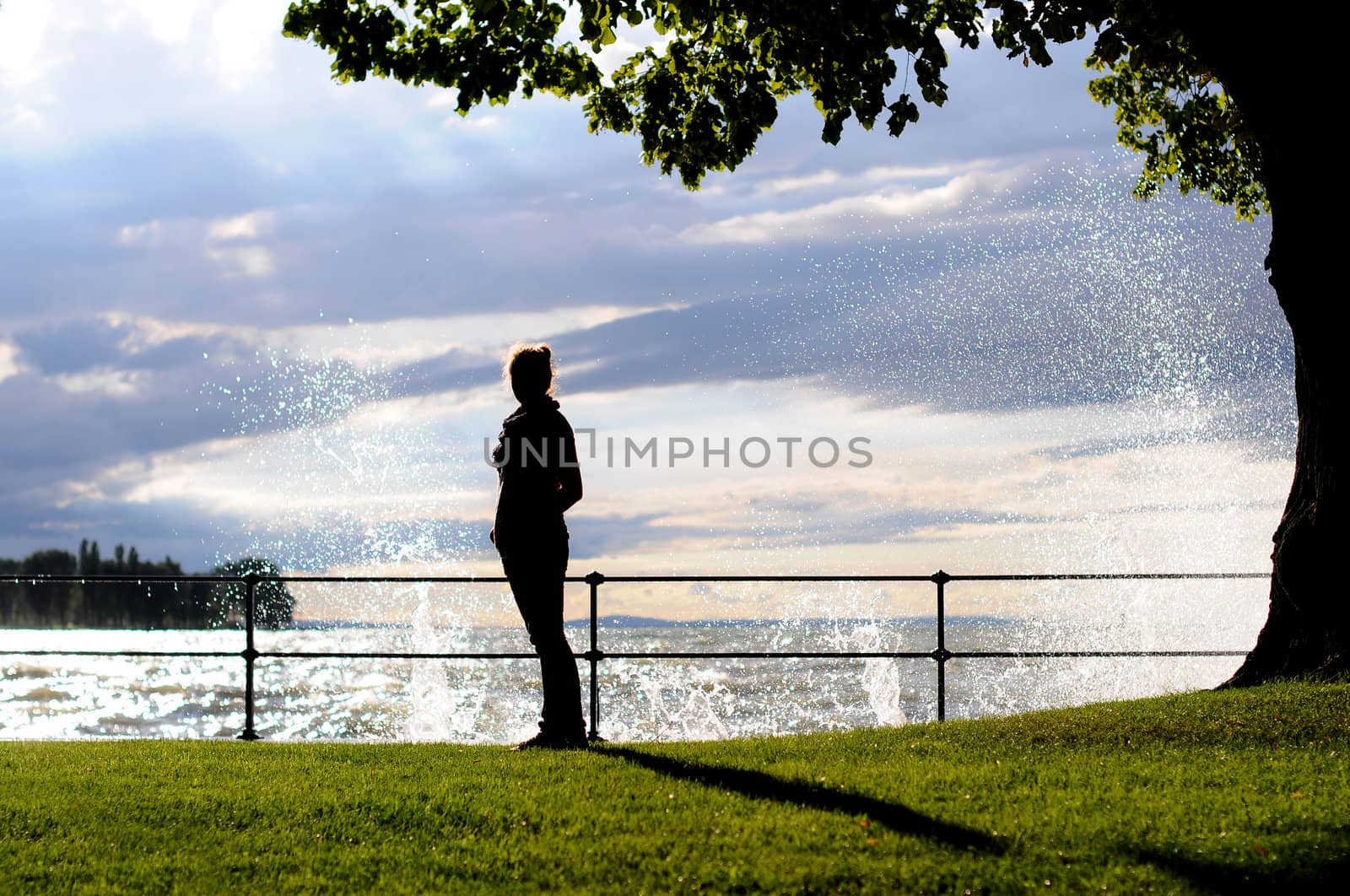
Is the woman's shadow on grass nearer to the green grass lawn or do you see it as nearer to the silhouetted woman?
the green grass lawn

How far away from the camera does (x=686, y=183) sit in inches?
425

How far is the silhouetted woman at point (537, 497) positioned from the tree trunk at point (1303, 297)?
15.7 ft

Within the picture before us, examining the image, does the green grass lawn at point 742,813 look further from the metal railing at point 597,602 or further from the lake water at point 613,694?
the lake water at point 613,694

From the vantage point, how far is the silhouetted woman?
6656mm

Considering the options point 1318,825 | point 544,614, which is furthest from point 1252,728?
point 544,614

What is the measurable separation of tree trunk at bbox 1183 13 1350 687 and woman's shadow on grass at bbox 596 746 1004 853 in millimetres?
4293

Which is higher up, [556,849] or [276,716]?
[556,849]

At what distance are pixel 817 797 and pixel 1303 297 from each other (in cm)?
471

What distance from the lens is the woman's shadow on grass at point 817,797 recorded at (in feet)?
14.9

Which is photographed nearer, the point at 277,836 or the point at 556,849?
the point at 556,849

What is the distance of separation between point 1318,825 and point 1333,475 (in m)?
3.82

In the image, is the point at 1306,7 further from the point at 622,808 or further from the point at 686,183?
the point at 622,808

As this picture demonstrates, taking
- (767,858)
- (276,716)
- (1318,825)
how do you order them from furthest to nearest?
1. (276,716)
2. (1318,825)
3. (767,858)

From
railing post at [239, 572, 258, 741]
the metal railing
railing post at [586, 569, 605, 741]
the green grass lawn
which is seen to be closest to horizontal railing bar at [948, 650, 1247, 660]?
the metal railing
